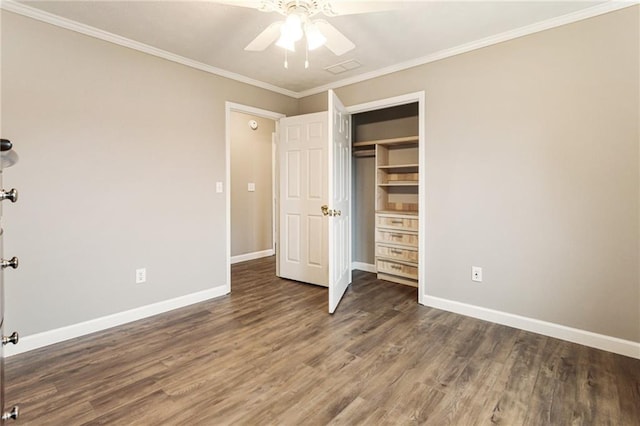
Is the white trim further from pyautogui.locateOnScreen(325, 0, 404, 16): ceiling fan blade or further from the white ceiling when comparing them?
pyautogui.locateOnScreen(325, 0, 404, 16): ceiling fan blade

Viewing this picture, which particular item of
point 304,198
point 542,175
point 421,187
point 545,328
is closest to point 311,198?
point 304,198

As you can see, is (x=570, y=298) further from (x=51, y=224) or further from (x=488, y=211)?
(x=51, y=224)

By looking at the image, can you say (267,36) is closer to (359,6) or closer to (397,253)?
(359,6)

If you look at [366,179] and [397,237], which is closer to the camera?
[397,237]

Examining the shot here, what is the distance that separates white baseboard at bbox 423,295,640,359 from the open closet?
78 cm

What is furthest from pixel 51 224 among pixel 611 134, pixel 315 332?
pixel 611 134

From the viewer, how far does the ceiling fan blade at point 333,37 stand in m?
1.94

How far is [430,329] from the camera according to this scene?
2.71 m

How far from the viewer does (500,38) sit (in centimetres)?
271

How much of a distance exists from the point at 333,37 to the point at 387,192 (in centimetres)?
262

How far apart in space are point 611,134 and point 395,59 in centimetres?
186

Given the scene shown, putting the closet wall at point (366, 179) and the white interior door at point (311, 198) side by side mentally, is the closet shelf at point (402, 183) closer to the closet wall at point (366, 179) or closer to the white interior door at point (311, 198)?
the closet wall at point (366, 179)

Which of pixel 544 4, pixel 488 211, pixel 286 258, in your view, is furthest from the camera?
pixel 286 258

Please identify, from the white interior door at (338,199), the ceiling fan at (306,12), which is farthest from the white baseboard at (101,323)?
the ceiling fan at (306,12)
